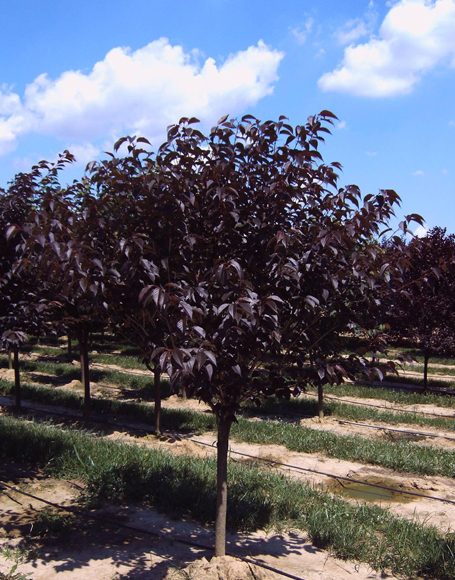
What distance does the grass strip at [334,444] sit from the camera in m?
8.81

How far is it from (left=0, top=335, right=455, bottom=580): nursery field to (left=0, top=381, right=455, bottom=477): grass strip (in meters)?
0.03

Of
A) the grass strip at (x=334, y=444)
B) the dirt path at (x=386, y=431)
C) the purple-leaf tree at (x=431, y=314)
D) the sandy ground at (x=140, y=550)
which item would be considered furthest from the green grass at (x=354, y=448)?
the purple-leaf tree at (x=431, y=314)

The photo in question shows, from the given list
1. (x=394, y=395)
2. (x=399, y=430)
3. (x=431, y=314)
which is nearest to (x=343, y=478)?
(x=399, y=430)

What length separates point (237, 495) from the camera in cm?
655

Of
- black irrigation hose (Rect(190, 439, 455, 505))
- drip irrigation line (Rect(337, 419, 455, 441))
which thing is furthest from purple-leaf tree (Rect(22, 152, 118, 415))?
drip irrigation line (Rect(337, 419, 455, 441))

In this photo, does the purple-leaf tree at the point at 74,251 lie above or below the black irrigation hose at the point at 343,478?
above

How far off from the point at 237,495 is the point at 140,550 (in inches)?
57.0

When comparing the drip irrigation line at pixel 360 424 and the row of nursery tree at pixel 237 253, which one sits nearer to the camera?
the row of nursery tree at pixel 237 253

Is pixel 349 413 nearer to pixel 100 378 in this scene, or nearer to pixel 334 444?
pixel 334 444

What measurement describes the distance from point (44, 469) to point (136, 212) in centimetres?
480

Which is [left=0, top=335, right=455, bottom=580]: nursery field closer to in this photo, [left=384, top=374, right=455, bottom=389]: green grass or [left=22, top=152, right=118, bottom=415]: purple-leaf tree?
[left=22, top=152, right=118, bottom=415]: purple-leaf tree

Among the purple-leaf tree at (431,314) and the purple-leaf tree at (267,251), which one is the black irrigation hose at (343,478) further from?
the purple-leaf tree at (431,314)

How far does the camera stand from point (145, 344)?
4461 mm

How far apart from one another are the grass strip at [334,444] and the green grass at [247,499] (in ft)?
6.52
